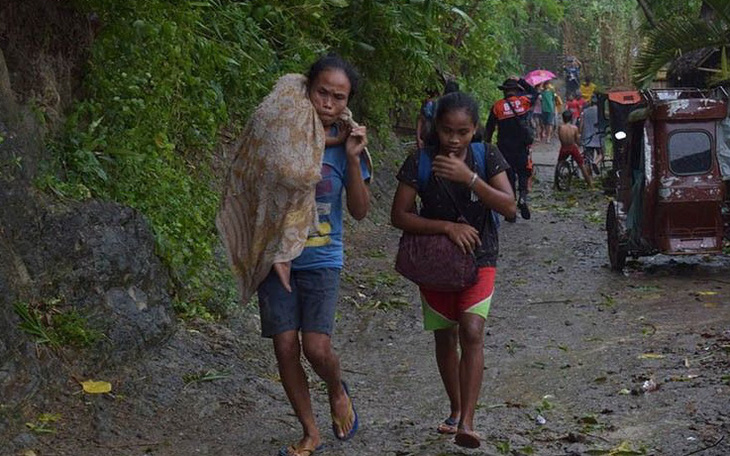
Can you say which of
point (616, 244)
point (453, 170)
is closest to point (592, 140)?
point (616, 244)

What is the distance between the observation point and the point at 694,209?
11.7 meters

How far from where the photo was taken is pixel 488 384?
→ 25.1 ft

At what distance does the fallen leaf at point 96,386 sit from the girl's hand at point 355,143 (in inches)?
75.5

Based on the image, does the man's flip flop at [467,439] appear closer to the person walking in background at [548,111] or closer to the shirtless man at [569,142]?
the shirtless man at [569,142]

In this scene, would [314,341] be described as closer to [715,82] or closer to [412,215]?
[412,215]

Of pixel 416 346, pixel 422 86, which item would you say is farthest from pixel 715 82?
pixel 416 346

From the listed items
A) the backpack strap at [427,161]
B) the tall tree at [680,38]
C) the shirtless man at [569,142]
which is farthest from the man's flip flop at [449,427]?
the shirtless man at [569,142]

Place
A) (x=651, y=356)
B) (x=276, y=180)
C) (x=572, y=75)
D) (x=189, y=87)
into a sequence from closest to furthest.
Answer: (x=276, y=180), (x=651, y=356), (x=189, y=87), (x=572, y=75)

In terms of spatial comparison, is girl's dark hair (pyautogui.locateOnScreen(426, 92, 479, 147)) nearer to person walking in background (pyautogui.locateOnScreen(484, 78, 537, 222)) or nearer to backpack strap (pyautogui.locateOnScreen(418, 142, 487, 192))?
backpack strap (pyautogui.locateOnScreen(418, 142, 487, 192))

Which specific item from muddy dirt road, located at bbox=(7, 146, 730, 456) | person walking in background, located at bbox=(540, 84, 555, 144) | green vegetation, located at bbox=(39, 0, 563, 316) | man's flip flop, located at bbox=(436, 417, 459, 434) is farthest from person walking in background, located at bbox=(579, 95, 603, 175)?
man's flip flop, located at bbox=(436, 417, 459, 434)

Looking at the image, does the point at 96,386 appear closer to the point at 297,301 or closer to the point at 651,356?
the point at 297,301

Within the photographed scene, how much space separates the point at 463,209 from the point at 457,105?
0.50 metres

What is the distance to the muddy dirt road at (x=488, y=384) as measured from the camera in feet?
19.3

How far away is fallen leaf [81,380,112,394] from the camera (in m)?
6.07
